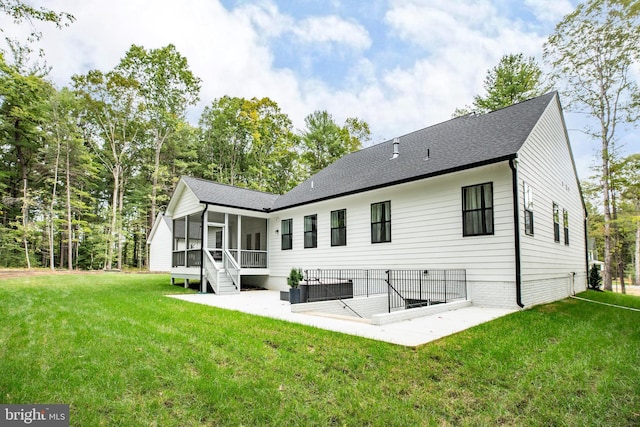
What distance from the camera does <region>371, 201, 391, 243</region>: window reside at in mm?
11438

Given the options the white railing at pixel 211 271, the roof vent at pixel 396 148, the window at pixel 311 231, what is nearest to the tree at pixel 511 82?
the roof vent at pixel 396 148

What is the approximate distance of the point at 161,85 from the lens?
27312 mm

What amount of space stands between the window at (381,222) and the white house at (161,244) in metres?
19.0

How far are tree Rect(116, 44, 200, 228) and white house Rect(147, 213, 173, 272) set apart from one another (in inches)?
102

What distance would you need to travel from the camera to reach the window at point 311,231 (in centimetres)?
1417

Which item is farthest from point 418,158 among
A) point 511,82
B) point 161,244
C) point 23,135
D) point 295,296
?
point 23,135

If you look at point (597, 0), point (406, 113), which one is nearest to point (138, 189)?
point (406, 113)

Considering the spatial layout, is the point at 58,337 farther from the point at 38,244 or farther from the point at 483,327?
the point at 38,244

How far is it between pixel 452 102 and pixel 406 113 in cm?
525

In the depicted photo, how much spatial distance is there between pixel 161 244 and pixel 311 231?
18034 millimetres

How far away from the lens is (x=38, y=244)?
2673 centimetres

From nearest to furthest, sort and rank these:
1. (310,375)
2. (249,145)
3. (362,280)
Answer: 1. (310,375)
2. (362,280)
3. (249,145)

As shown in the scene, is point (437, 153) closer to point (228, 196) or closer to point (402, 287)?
point (402, 287)

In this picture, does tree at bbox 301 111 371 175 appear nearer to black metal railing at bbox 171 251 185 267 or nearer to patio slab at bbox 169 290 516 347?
black metal railing at bbox 171 251 185 267
